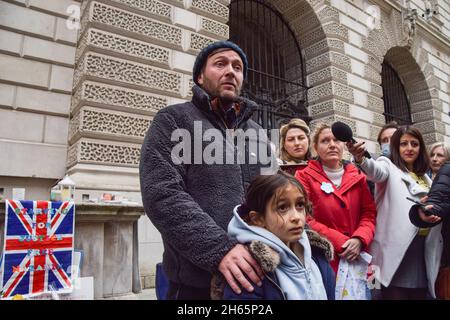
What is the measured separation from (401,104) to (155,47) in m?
9.96

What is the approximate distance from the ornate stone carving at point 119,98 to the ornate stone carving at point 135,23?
40.5 inches

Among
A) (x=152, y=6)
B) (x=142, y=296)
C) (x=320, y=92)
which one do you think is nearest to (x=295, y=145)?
(x=142, y=296)

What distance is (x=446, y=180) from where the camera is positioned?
7.50 ft

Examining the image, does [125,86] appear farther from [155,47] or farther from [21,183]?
[21,183]

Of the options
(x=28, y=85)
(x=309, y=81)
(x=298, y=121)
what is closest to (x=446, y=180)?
(x=298, y=121)

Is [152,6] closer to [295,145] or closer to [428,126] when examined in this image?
[295,145]

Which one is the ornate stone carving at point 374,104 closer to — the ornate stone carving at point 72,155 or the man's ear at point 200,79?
the ornate stone carving at point 72,155

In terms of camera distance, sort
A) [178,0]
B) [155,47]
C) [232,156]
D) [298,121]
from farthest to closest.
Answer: [178,0], [155,47], [298,121], [232,156]

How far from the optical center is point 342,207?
7.64 ft

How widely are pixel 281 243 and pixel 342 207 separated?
4.02 feet

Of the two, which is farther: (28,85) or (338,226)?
(28,85)

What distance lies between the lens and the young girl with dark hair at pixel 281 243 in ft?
3.94

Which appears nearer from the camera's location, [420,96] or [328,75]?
[328,75]

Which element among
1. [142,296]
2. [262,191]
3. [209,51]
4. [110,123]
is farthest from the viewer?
[110,123]
